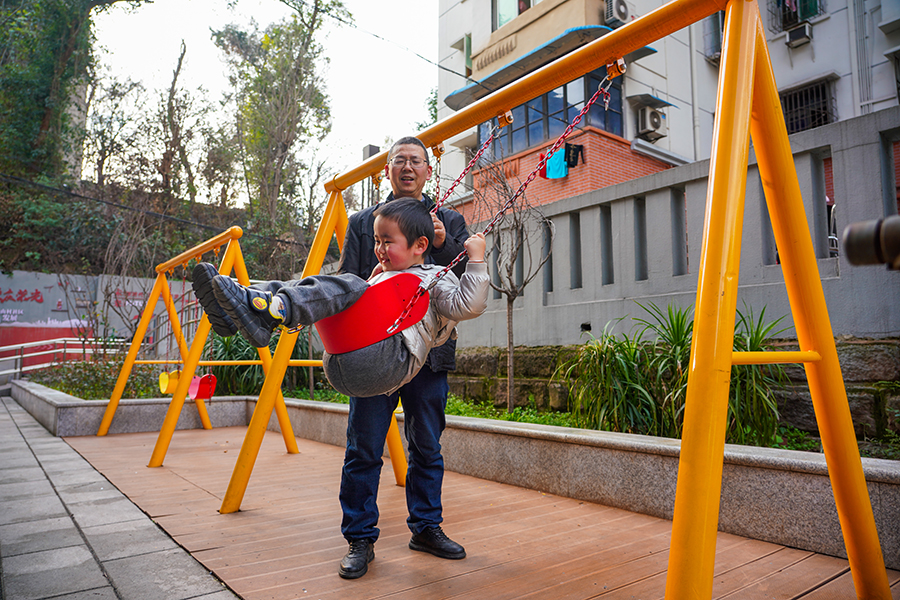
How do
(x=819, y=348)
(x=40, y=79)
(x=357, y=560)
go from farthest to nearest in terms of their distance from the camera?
(x=40, y=79) → (x=357, y=560) → (x=819, y=348)

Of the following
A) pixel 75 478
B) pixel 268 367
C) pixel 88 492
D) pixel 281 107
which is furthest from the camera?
pixel 281 107

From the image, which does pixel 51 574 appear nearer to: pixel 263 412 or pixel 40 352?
pixel 263 412

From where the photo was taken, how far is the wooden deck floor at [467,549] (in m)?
1.81

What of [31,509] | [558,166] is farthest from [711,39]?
[31,509]

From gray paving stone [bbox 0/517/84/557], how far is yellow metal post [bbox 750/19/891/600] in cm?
266

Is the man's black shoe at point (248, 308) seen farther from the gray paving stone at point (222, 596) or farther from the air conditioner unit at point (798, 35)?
the air conditioner unit at point (798, 35)

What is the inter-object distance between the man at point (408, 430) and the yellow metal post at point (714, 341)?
1.00 metres

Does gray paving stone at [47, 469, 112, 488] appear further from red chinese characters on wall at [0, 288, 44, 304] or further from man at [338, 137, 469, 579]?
red chinese characters on wall at [0, 288, 44, 304]

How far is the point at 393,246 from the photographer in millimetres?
1827

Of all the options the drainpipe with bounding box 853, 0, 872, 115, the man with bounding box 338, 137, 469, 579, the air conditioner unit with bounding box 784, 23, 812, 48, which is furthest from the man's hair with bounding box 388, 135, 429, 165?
the air conditioner unit with bounding box 784, 23, 812, 48

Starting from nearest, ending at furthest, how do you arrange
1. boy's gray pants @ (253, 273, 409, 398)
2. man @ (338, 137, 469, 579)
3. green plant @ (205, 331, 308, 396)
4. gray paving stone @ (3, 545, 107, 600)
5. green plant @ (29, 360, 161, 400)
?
boy's gray pants @ (253, 273, 409, 398), gray paving stone @ (3, 545, 107, 600), man @ (338, 137, 469, 579), green plant @ (29, 360, 161, 400), green plant @ (205, 331, 308, 396)

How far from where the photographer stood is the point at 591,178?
452 inches

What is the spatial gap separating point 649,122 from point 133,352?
11165mm

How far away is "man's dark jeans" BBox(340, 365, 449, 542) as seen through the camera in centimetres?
208
